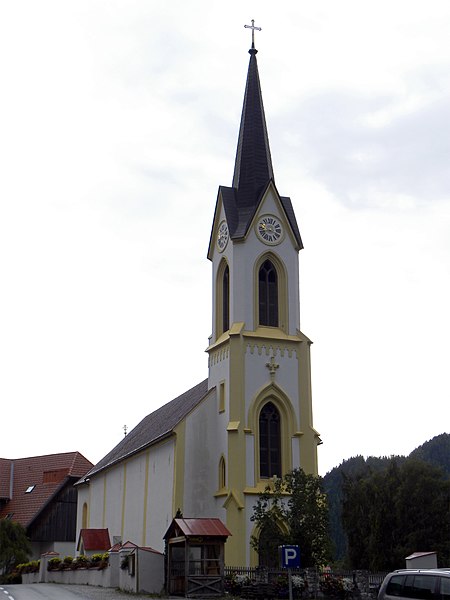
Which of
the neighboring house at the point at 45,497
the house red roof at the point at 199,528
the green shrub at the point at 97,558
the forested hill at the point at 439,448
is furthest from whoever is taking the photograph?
the forested hill at the point at 439,448

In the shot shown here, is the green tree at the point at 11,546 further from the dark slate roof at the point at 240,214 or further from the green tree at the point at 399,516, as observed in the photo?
the dark slate roof at the point at 240,214

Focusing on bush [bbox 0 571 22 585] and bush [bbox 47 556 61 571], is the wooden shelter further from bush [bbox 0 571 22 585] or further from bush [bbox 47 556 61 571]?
bush [bbox 0 571 22 585]

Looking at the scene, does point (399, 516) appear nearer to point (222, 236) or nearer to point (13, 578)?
point (13, 578)

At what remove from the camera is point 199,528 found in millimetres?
30859

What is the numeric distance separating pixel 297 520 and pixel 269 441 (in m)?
6.26

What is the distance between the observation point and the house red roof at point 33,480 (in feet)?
215

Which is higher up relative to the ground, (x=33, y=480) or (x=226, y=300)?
(x=226, y=300)

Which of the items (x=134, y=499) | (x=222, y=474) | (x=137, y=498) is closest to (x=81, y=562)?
(x=137, y=498)

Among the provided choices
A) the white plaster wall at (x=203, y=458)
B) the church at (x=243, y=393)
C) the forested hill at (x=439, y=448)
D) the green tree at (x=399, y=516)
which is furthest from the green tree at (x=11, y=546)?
the forested hill at (x=439, y=448)

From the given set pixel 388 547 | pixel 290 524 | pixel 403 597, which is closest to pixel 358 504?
pixel 388 547

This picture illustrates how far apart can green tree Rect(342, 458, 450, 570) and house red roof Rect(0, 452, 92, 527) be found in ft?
77.0

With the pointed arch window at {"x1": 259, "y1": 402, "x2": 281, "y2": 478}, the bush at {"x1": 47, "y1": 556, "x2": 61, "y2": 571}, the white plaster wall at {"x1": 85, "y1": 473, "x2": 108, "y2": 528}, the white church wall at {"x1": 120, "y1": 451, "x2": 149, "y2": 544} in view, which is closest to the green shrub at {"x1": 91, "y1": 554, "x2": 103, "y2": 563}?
the white church wall at {"x1": 120, "y1": 451, "x2": 149, "y2": 544}

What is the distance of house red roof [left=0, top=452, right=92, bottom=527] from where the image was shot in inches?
2581

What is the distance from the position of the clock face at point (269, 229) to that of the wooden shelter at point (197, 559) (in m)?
15.2
